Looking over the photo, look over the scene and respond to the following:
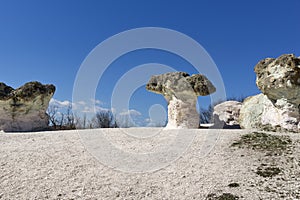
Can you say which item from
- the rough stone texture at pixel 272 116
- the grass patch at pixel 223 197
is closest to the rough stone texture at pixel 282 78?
the rough stone texture at pixel 272 116

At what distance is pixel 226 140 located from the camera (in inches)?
296

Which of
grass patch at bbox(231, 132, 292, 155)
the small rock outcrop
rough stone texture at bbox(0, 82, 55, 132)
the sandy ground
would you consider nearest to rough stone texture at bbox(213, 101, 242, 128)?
the small rock outcrop

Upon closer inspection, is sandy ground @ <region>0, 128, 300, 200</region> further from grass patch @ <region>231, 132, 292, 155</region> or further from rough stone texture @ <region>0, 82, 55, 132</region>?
rough stone texture @ <region>0, 82, 55, 132</region>

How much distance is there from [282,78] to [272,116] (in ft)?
5.59

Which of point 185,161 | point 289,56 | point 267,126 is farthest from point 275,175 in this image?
point 289,56

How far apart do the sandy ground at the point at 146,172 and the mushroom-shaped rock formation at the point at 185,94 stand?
3793 mm

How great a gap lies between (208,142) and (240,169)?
2.05 m

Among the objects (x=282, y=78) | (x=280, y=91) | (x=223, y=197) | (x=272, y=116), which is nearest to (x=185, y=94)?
(x=272, y=116)

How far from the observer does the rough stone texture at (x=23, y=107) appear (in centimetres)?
1326

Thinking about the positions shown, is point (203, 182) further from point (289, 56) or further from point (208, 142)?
point (289, 56)

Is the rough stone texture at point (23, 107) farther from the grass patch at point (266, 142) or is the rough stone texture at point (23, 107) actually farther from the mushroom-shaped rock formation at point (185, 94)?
the grass patch at point (266, 142)

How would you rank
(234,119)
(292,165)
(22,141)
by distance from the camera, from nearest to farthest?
(292,165) → (22,141) → (234,119)

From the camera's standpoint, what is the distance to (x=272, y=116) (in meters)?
9.82

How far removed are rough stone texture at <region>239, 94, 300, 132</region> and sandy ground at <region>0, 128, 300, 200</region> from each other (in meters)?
2.22
